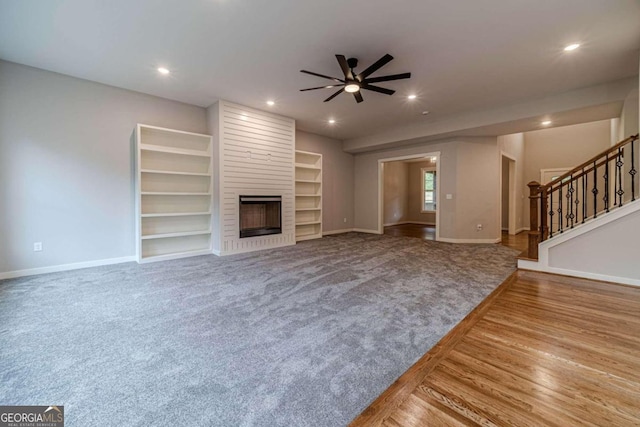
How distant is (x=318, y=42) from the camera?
123 inches

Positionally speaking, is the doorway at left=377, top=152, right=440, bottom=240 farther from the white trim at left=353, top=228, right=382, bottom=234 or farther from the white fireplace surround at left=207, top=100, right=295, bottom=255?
the white fireplace surround at left=207, top=100, right=295, bottom=255

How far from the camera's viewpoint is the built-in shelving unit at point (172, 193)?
4.55 meters

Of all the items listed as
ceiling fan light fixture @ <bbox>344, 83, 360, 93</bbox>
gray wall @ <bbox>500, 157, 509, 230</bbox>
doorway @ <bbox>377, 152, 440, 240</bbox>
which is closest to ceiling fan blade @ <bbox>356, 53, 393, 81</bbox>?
ceiling fan light fixture @ <bbox>344, 83, 360, 93</bbox>

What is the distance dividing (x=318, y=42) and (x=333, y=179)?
5.01 metres

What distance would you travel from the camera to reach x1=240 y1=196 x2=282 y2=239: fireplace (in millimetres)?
5461

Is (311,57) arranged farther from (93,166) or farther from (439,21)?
(93,166)

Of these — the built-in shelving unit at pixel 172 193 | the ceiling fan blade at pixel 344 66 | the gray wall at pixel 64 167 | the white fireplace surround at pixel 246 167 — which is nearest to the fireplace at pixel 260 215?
the white fireplace surround at pixel 246 167

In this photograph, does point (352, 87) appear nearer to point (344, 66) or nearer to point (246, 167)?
point (344, 66)

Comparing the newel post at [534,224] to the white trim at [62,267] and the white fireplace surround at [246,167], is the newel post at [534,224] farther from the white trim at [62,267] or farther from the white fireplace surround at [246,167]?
the white trim at [62,267]

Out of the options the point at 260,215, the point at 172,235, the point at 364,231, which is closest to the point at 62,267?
the point at 172,235

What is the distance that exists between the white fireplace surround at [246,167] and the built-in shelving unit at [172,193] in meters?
0.30

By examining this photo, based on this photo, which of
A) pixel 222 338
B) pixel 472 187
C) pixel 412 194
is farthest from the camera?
pixel 412 194

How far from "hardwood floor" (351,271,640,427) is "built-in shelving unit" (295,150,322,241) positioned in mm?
4888

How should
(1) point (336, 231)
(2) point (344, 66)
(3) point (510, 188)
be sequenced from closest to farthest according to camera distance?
(2) point (344, 66)
(3) point (510, 188)
(1) point (336, 231)
